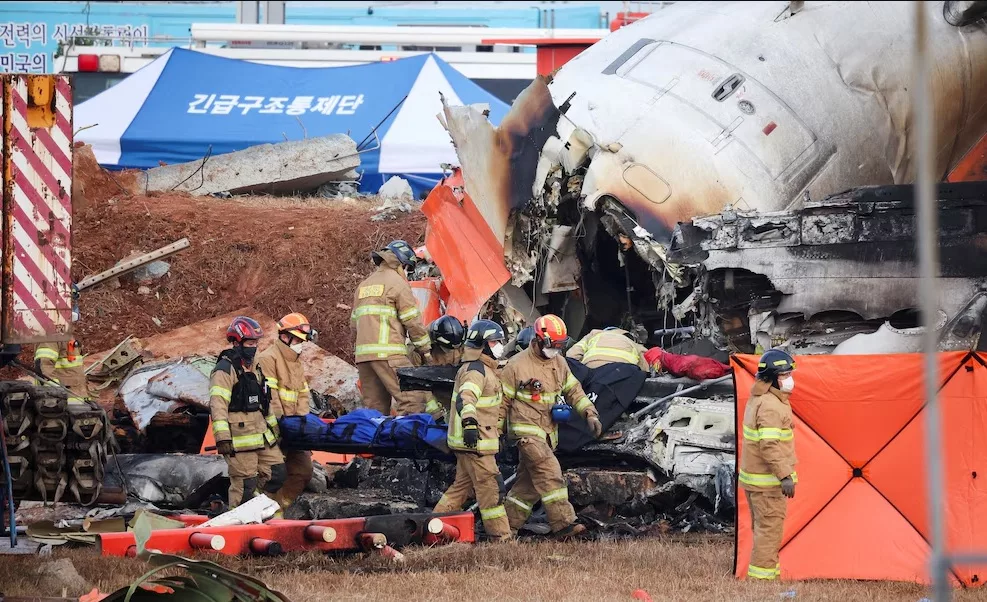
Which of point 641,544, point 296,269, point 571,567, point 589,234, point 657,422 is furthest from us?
point 296,269

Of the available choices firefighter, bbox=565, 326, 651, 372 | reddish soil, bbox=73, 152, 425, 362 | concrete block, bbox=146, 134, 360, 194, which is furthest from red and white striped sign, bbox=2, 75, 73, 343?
concrete block, bbox=146, 134, 360, 194

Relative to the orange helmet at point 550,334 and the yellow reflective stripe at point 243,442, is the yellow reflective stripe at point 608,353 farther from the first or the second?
the yellow reflective stripe at point 243,442

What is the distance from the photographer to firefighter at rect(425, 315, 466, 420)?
368 inches

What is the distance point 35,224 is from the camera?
5668mm

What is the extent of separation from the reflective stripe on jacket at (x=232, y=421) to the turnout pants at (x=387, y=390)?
157cm

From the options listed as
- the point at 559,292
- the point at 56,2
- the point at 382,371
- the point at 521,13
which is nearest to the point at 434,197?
the point at 559,292

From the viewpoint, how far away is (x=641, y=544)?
7773 mm

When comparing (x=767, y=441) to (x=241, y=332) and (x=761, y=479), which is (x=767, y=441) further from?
(x=241, y=332)

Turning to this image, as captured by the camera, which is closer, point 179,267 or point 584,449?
point 584,449

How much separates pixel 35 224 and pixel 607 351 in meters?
5.03

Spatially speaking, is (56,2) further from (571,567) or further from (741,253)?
(571,567)

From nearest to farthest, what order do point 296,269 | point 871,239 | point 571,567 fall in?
1. point 571,567
2. point 871,239
3. point 296,269

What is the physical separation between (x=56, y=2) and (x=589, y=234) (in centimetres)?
1923

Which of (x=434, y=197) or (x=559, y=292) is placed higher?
(x=434, y=197)
